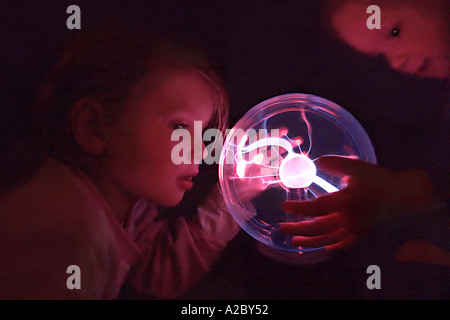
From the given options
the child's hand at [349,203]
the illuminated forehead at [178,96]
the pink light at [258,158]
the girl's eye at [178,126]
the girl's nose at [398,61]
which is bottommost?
the child's hand at [349,203]

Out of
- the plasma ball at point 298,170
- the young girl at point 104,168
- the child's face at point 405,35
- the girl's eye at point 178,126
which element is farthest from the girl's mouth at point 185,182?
the child's face at point 405,35

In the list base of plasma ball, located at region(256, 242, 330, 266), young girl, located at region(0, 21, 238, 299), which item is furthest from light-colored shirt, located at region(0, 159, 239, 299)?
base of plasma ball, located at region(256, 242, 330, 266)

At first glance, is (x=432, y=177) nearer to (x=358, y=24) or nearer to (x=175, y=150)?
(x=358, y=24)

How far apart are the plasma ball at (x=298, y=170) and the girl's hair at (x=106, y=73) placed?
0.64 feet

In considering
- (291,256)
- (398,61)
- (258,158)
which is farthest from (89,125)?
(398,61)

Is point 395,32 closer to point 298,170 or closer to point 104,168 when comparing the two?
point 298,170

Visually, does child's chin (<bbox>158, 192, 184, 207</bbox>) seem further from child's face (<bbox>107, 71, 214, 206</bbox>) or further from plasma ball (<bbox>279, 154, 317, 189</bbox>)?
plasma ball (<bbox>279, 154, 317, 189</bbox>)

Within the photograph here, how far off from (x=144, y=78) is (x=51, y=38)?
10.8 inches

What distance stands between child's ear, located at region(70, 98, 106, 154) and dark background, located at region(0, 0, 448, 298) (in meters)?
0.13

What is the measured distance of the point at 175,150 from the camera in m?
0.94

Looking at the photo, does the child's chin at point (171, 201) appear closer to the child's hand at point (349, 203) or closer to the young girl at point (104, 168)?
the young girl at point (104, 168)

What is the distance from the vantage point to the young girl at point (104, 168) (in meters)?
0.91

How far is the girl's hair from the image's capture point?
0.92 m

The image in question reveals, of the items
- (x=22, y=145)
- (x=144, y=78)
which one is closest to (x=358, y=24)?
(x=144, y=78)
